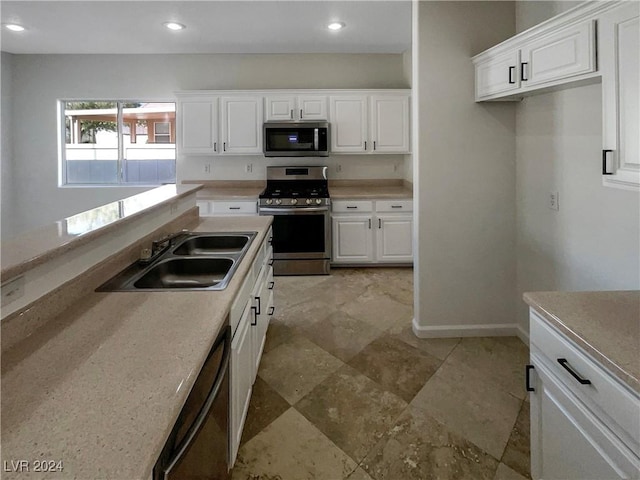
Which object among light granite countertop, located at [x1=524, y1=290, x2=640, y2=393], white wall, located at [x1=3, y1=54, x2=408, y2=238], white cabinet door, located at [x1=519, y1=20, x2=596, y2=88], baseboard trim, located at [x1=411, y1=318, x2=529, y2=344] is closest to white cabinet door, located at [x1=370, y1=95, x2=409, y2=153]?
white wall, located at [x1=3, y1=54, x2=408, y2=238]

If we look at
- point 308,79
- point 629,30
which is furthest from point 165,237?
point 308,79

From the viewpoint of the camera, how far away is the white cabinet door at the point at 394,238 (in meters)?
4.87

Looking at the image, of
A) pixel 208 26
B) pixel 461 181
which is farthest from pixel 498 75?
pixel 208 26

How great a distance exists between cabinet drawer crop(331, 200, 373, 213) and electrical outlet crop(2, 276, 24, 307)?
386 centimetres

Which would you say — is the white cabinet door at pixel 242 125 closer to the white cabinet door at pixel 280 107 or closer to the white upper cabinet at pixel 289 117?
the white upper cabinet at pixel 289 117

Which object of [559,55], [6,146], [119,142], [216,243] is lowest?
[216,243]

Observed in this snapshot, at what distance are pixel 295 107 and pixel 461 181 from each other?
278cm

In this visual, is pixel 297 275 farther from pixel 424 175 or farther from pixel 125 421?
pixel 125 421

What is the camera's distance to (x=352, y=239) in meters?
4.88

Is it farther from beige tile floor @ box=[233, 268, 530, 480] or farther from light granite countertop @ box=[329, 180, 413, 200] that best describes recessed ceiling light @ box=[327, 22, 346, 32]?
beige tile floor @ box=[233, 268, 530, 480]

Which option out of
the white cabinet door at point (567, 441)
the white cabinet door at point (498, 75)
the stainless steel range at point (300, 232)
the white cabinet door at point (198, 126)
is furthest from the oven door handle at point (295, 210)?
the white cabinet door at point (567, 441)

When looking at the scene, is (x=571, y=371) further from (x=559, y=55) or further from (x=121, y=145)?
(x=121, y=145)

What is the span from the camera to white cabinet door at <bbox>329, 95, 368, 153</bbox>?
504 centimetres

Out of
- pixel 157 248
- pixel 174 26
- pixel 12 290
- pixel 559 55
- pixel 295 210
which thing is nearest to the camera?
pixel 12 290
